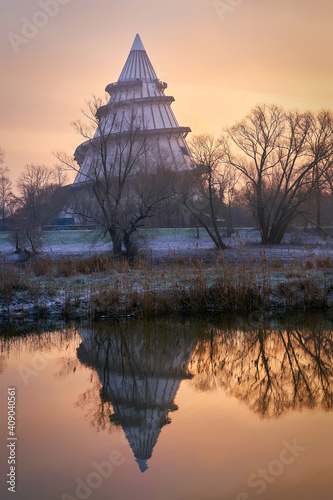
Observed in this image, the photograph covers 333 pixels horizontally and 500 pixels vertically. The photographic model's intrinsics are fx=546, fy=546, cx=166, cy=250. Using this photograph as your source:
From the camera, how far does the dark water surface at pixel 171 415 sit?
5340mm

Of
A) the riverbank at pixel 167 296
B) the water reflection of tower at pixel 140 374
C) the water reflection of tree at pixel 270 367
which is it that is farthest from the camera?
the riverbank at pixel 167 296

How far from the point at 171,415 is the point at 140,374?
2.15 m

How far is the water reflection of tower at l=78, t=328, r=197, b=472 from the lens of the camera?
682cm

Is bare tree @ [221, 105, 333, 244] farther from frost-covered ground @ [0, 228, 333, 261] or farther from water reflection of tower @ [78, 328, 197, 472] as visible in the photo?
water reflection of tower @ [78, 328, 197, 472]

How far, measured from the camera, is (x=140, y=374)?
9.34m

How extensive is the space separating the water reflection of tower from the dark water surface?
2 cm

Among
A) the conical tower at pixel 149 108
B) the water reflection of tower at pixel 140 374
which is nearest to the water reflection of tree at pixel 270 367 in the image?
the water reflection of tower at pixel 140 374
